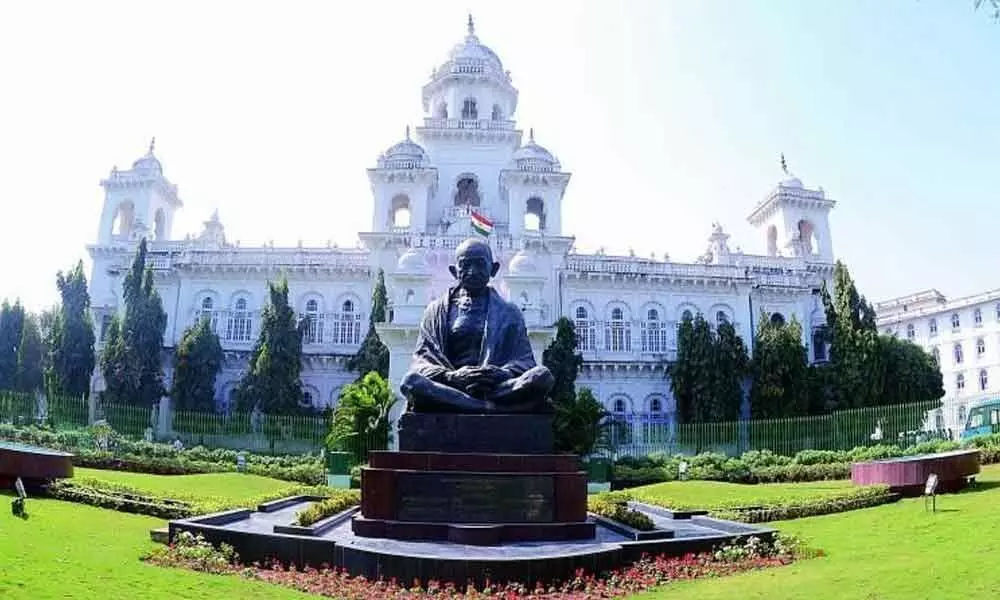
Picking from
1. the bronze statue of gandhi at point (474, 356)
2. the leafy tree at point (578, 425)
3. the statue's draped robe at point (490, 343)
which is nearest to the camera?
the bronze statue of gandhi at point (474, 356)

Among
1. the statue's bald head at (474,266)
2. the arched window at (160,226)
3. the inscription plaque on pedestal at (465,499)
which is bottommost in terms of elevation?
the inscription plaque on pedestal at (465,499)

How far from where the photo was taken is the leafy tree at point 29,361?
43.0 meters

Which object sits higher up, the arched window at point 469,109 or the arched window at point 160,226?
the arched window at point 469,109

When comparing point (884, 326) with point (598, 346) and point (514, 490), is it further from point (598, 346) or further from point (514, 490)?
point (514, 490)

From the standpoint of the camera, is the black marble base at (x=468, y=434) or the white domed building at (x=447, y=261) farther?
the white domed building at (x=447, y=261)

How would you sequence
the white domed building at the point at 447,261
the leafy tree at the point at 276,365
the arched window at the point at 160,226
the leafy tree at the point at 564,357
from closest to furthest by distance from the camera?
1. the leafy tree at the point at 564,357
2. the leafy tree at the point at 276,365
3. the white domed building at the point at 447,261
4. the arched window at the point at 160,226

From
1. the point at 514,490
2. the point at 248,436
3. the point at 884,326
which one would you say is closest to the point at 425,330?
the point at 514,490

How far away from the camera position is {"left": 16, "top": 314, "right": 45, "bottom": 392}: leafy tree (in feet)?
141

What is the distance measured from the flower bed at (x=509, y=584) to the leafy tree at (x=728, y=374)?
3141 cm

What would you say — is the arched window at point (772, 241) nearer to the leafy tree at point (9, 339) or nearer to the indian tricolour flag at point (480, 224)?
the indian tricolour flag at point (480, 224)

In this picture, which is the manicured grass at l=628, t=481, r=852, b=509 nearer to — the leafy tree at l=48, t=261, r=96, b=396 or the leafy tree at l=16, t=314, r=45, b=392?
the leafy tree at l=48, t=261, r=96, b=396

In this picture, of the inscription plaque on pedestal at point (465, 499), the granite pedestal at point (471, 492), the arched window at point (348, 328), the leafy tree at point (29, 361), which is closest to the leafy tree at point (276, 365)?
the arched window at point (348, 328)

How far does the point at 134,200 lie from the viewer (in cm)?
5372

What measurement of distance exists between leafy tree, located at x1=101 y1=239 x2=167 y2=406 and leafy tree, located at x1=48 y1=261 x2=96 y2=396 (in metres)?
1.09
